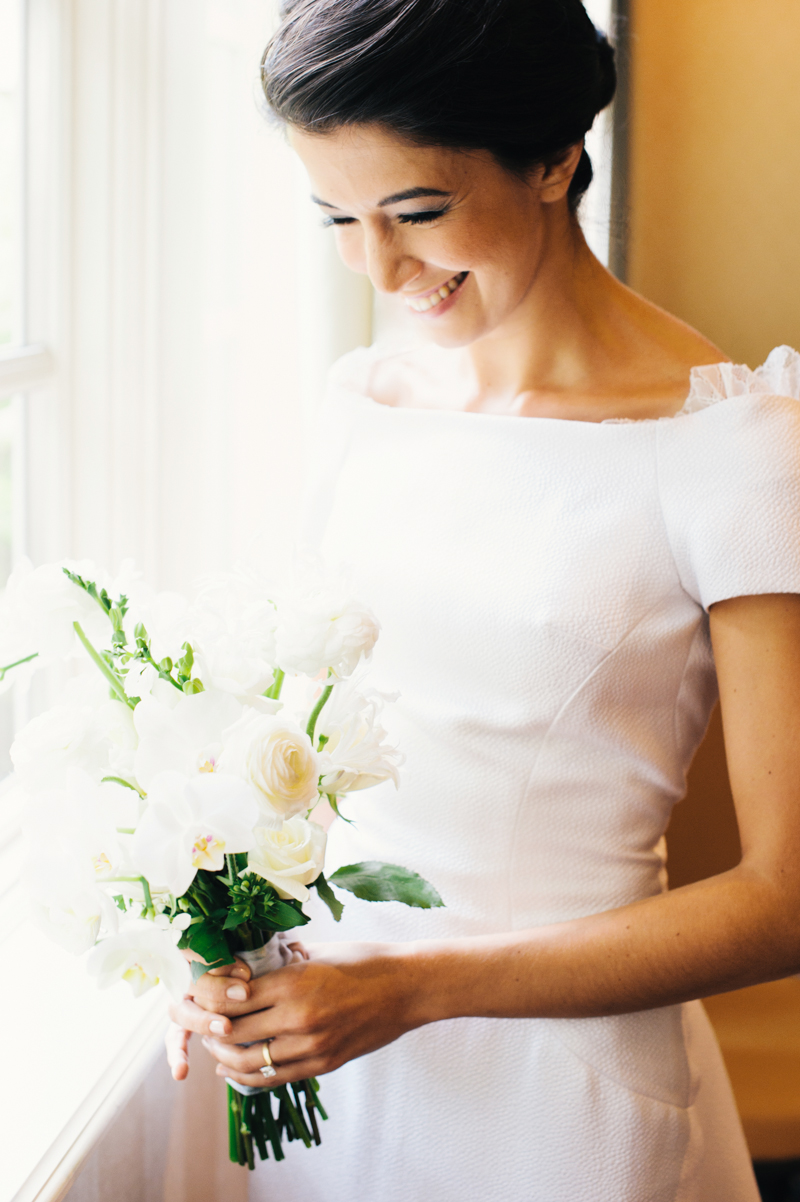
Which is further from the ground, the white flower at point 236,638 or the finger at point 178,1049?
the white flower at point 236,638

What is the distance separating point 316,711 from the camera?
734mm

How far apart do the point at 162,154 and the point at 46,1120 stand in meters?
1.24

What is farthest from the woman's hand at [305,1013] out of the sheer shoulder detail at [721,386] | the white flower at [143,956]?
the sheer shoulder detail at [721,386]

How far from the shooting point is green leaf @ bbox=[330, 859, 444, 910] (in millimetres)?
788

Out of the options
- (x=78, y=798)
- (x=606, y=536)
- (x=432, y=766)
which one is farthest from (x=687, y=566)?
(x=78, y=798)

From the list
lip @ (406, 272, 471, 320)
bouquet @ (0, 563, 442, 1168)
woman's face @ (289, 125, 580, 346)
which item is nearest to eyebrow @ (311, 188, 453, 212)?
woman's face @ (289, 125, 580, 346)

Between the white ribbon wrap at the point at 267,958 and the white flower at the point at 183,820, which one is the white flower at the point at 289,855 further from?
the white ribbon wrap at the point at 267,958

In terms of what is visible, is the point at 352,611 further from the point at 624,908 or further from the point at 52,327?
the point at 52,327

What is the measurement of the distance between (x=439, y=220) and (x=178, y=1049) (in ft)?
2.74

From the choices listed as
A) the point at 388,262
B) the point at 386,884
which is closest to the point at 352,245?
the point at 388,262

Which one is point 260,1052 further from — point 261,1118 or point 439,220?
point 439,220

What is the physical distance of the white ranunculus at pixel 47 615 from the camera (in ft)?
2.28

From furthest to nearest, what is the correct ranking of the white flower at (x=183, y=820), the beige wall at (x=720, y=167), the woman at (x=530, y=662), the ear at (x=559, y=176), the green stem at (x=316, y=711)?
the beige wall at (x=720, y=167) → the ear at (x=559, y=176) → the woman at (x=530, y=662) → the green stem at (x=316, y=711) → the white flower at (x=183, y=820)

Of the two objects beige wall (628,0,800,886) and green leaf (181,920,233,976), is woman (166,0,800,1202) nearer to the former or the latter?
green leaf (181,920,233,976)
